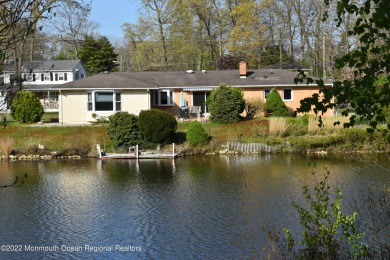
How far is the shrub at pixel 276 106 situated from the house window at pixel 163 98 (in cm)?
718

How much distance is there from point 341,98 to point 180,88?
34.9 meters

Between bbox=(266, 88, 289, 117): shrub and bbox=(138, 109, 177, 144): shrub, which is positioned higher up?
bbox=(266, 88, 289, 117): shrub

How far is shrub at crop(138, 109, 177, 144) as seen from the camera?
109 ft

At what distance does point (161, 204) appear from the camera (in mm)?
20438

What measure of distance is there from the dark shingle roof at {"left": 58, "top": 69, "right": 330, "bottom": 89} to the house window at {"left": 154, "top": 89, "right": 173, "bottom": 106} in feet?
1.61

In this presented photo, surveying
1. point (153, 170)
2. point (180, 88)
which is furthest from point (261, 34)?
point (153, 170)

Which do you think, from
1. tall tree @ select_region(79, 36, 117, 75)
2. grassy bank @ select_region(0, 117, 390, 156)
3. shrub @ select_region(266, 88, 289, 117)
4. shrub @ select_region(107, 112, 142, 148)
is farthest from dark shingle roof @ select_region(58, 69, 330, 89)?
tall tree @ select_region(79, 36, 117, 75)

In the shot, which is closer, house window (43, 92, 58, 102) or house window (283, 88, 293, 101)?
house window (283, 88, 293, 101)

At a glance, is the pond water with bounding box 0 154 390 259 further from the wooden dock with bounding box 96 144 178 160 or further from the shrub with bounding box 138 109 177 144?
the shrub with bounding box 138 109 177 144

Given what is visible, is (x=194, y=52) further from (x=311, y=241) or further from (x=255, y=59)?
(x=311, y=241)

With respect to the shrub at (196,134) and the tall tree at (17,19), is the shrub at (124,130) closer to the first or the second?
the shrub at (196,134)

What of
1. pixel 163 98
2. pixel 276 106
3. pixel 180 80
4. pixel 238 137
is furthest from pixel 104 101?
pixel 276 106

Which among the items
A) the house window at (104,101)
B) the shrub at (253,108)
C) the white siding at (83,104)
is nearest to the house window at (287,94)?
the shrub at (253,108)

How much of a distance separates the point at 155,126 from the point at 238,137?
521 cm
